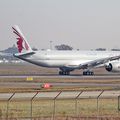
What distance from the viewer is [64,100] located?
4819 cm

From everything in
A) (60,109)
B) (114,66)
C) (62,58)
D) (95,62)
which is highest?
(62,58)

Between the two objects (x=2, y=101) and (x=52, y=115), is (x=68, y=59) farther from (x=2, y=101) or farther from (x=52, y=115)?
(x=52, y=115)

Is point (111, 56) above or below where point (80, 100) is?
above

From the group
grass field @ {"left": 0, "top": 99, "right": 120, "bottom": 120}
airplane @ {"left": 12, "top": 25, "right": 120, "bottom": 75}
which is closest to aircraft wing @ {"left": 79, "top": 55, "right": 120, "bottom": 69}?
airplane @ {"left": 12, "top": 25, "right": 120, "bottom": 75}

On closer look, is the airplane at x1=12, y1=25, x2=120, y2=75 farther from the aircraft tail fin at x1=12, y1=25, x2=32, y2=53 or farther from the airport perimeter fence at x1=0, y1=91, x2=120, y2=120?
the airport perimeter fence at x1=0, y1=91, x2=120, y2=120

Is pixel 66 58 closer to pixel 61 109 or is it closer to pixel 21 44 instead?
pixel 21 44

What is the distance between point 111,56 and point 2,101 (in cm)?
6533

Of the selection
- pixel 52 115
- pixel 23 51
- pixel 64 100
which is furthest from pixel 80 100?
pixel 23 51

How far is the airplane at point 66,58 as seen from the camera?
10448cm

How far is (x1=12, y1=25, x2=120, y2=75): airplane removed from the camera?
10448cm

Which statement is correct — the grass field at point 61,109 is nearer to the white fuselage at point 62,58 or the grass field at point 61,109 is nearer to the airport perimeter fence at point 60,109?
the airport perimeter fence at point 60,109

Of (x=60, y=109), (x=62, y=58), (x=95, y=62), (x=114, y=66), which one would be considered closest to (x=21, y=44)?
(x=62, y=58)

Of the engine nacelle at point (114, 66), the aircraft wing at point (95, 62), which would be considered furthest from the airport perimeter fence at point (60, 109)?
the aircraft wing at point (95, 62)

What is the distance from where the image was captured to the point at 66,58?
107 meters
